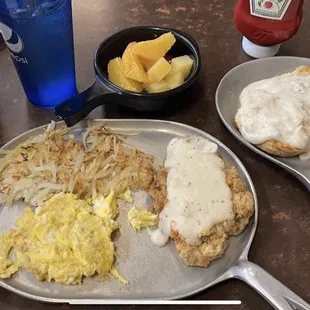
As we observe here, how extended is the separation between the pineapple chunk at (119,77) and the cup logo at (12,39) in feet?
0.80

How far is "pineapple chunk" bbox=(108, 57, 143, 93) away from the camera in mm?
1211

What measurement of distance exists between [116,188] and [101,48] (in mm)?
405

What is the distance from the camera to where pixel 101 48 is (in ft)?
4.15

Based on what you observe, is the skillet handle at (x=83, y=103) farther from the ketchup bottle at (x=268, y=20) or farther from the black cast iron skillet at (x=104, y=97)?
the ketchup bottle at (x=268, y=20)

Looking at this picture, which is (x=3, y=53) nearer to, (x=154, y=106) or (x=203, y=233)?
(x=154, y=106)

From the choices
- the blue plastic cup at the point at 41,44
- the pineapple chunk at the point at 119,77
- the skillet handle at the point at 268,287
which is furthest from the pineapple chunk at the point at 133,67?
the skillet handle at the point at 268,287

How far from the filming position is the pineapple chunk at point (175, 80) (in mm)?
1213

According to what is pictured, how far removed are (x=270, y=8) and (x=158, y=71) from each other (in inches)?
13.8

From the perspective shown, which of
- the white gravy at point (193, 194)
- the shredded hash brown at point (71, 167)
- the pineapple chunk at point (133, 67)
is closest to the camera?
the white gravy at point (193, 194)

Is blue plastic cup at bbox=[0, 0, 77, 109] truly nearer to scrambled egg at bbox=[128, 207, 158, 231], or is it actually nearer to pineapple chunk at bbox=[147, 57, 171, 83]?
pineapple chunk at bbox=[147, 57, 171, 83]

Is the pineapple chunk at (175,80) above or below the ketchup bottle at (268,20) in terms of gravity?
below

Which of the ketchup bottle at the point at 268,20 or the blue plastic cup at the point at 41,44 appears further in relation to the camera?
the ketchup bottle at the point at 268,20

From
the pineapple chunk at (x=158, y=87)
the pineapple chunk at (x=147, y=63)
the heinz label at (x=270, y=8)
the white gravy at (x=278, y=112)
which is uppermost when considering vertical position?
the heinz label at (x=270, y=8)

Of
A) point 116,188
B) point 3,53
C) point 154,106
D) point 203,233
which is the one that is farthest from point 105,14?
point 203,233
